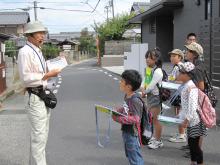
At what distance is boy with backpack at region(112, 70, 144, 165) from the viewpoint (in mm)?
4516

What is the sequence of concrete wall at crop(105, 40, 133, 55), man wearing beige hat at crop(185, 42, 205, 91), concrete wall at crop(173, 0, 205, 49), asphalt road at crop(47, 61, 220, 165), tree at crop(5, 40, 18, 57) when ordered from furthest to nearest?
concrete wall at crop(105, 40, 133, 55) → tree at crop(5, 40, 18, 57) → concrete wall at crop(173, 0, 205, 49) → asphalt road at crop(47, 61, 220, 165) → man wearing beige hat at crop(185, 42, 205, 91)

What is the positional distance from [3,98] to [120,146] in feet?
A: 24.5

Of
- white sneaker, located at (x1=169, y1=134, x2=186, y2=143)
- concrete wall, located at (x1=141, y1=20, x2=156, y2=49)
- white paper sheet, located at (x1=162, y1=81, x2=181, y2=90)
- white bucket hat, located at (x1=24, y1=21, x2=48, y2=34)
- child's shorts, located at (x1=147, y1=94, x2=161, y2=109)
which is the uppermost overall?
concrete wall, located at (x1=141, y1=20, x2=156, y2=49)

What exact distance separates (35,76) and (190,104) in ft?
6.29

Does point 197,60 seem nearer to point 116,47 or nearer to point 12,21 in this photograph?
point 116,47

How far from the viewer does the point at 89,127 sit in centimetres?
836

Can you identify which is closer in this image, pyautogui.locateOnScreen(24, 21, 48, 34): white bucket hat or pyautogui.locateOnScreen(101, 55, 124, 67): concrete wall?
pyautogui.locateOnScreen(24, 21, 48, 34): white bucket hat

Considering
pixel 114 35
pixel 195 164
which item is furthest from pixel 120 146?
pixel 114 35

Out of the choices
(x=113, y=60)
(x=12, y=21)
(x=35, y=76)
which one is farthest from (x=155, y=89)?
(x=12, y=21)

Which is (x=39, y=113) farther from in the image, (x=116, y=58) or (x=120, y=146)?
(x=116, y=58)

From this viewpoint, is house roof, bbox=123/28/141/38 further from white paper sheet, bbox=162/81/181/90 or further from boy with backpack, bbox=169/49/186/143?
white paper sheet, bbox=162/81/181/90

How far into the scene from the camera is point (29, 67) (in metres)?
4.74

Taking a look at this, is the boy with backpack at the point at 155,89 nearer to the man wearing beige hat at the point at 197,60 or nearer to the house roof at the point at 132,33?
the man wearing beige hat at the point at 197,60

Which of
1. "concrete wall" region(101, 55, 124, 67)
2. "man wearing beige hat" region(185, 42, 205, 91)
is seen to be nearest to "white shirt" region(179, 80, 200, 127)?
"man wearing beige hat" region(185, 42, 205, 91)
